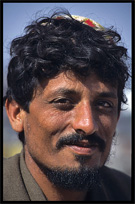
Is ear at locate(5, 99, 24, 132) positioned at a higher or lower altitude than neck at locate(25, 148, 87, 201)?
higher

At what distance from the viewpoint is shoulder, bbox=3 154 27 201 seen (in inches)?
92.2

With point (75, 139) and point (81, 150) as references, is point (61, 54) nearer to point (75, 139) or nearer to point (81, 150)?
point (75, 139)

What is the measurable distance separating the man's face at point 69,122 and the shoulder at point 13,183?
0.28 m

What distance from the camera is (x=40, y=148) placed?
2352 mm

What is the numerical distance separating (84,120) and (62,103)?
28cm

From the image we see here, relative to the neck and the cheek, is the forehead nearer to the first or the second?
the cheek

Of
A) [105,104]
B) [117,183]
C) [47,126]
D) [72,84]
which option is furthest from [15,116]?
[117,183]

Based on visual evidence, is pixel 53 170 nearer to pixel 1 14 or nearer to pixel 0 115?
pixel 0 115

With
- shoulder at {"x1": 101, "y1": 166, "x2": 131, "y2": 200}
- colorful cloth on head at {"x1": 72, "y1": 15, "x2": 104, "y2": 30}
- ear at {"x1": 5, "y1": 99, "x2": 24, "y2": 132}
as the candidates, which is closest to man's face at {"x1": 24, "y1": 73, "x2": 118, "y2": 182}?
ear at {"x1": 5, "y1": 99, "x2": 24, "y2": 132}

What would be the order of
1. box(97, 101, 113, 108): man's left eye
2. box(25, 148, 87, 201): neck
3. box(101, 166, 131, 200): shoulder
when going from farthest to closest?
box(101, 166, 131, 200): shoulder → box(25, 148, 87, 201): neck → box(97, 101, 113, 108): man's left eye

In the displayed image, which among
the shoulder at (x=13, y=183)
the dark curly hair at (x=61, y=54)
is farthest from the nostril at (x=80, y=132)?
the shoulder at (x=13, y=183)

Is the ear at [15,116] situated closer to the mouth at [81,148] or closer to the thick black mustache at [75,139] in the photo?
the thick black mustache at [75,139]

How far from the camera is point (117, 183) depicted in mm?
3271

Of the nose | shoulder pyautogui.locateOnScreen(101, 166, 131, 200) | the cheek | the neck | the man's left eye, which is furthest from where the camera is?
shoulder pyautogui.locateOnScreen(101, 166, 131, 200)
